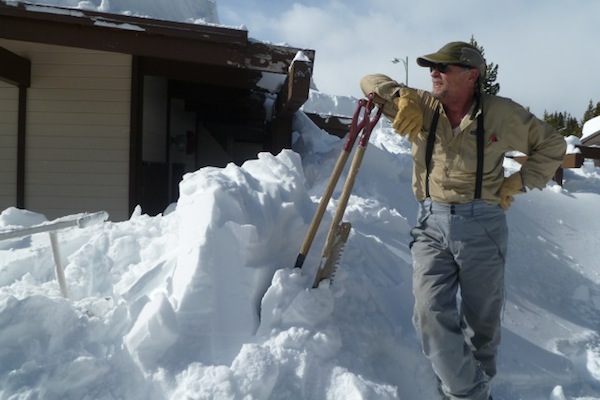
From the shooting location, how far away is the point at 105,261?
3576 mm

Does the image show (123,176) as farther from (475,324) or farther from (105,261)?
(475,324)

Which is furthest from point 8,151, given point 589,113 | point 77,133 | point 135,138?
point 589,113

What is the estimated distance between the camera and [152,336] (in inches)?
99.7

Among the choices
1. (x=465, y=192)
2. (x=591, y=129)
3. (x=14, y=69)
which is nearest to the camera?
(x=465, y=192)

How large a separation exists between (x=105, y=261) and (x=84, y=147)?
3970 mm

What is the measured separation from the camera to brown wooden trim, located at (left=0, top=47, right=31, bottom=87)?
6.23 meters

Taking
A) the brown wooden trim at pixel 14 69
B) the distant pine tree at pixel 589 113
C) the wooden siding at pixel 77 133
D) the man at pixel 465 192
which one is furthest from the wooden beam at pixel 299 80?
the distant pine tree at pixel 589 113

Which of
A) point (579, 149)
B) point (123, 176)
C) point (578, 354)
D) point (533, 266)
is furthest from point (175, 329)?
point (579, 149)

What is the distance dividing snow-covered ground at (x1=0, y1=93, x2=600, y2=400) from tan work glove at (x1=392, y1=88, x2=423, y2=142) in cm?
103

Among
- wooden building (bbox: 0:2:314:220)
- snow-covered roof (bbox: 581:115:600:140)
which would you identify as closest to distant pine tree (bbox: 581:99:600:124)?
snow-covered roof (bbox: 581:115:600:140)

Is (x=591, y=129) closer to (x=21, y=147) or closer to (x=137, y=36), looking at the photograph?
(x=137, y=36)

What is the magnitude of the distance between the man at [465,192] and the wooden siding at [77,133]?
207 inches

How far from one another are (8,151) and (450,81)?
21.2 feet

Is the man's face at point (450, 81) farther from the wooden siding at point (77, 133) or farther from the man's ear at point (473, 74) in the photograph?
the wooden siding at point (77, 133)
